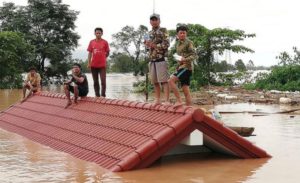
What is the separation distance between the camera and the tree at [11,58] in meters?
35.3

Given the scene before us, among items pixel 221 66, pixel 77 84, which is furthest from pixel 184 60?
pixel 221 66

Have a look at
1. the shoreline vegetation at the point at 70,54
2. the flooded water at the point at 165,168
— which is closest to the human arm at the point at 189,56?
the flooded water at the point at 165,168

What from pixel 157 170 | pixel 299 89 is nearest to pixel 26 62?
pixel 299 89

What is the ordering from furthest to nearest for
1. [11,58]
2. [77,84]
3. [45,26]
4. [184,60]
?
[45,26] < [11,58] < [77,84] < [184,60]

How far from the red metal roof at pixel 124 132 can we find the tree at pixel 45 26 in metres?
31.2

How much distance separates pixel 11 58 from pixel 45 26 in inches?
290

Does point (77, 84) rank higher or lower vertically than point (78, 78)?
lower

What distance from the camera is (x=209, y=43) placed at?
31000 millimetres

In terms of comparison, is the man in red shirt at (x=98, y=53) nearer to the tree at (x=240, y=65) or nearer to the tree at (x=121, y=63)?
the tree at (x=240, y=65)

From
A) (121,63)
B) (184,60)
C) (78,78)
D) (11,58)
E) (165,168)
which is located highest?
(121,63)

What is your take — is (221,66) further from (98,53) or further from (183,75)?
Result: (183,75)

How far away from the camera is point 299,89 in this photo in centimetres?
2683

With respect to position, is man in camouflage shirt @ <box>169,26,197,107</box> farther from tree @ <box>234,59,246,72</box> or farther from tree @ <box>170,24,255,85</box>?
tree @ <box>234,59,246,72</box>

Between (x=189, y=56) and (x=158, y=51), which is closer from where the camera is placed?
(x=189, y=56)
